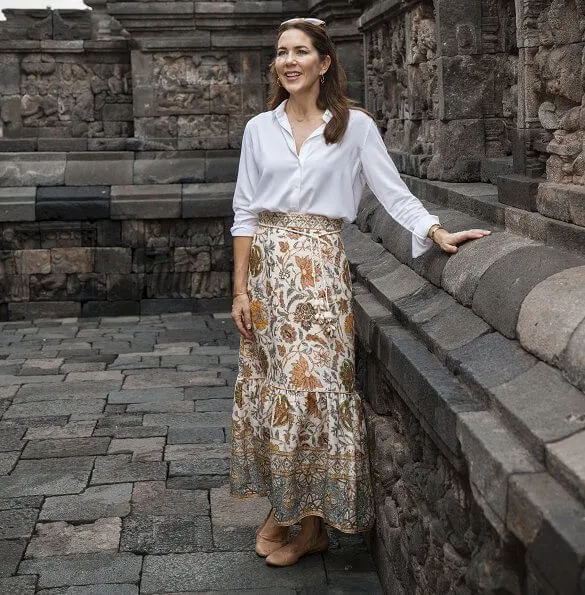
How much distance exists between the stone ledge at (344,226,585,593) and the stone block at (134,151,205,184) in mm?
6978

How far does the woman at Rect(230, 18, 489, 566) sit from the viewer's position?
13.6ft

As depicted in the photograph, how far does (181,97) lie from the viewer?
1150cm

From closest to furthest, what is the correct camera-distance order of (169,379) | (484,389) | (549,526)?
(549,526) < (484,389) < (169,379)

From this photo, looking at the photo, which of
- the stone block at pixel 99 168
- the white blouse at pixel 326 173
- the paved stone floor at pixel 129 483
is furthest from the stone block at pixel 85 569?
the stone block at pixel 99 168

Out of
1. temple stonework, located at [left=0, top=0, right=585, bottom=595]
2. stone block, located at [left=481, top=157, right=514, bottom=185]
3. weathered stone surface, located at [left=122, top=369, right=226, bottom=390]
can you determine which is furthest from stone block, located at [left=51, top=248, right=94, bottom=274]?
stone block, located at [left=481, top=157, right=514, bottom=185]

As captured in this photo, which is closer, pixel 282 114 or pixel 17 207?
pixel 282 114

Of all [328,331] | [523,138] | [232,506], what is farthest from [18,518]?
[523,138]

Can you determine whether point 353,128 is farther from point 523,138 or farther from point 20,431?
point 20,431

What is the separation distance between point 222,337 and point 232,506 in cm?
417

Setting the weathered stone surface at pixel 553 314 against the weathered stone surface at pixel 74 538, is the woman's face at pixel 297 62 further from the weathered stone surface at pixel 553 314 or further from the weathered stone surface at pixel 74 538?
the weathered stone surface at pixel 74 538

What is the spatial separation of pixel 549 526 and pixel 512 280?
1323mm

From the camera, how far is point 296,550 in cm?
452

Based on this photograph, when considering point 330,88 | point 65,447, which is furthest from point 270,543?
point 65,447

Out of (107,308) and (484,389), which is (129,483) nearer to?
(484,389)
